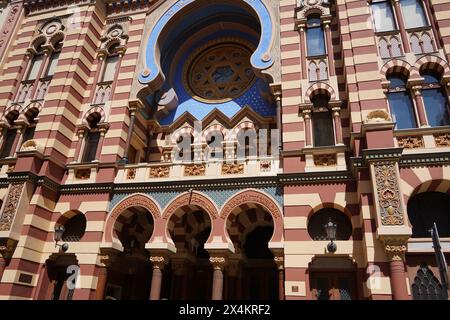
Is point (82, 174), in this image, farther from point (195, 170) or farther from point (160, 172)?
point (195, 170)

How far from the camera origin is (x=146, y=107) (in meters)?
16.3

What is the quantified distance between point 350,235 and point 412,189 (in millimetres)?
2278

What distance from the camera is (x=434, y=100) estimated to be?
11453mm

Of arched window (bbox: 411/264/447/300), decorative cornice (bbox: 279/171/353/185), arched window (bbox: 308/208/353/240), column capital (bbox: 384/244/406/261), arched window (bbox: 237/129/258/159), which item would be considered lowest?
arched window (bbox: 411/264/447/300)

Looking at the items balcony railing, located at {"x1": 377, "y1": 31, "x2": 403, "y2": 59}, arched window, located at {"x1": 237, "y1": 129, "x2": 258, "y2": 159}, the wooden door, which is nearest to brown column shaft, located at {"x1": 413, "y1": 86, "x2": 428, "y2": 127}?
balcony railing, located at {"x1": 377, "y1": 31, "x2": 403, "y2": 59}

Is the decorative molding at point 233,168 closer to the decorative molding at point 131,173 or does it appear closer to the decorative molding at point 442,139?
the decorative molding at point 131,173

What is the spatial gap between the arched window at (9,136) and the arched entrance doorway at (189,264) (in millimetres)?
8224

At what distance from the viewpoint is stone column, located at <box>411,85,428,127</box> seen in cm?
1098

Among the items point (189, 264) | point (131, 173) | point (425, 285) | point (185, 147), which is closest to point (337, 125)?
point (425, 285)

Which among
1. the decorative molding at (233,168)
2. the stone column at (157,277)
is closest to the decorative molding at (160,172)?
the decorative molding at (233,168)

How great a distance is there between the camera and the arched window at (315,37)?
1375cm

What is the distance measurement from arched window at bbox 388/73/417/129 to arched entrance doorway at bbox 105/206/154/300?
390 inches

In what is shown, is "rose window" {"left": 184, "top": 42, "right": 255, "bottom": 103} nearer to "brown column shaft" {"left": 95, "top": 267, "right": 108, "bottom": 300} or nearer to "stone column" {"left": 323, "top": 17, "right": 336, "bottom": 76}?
"stone column" {"left": 323, "top": 17, "right": 336, "bottom": 76}

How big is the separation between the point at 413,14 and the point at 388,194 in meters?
7.61
